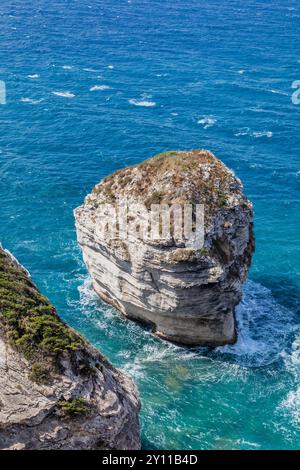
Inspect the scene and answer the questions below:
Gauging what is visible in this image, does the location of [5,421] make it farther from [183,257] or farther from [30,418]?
[183,257]

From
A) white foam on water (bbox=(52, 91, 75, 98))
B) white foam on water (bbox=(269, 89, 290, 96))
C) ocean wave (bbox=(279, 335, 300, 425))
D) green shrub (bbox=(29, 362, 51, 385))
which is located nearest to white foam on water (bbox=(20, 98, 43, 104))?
white foam on water (bbox=(52, 91, 75, 98))

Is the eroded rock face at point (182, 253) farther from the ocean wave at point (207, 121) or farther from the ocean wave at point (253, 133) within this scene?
the ocean wave at point (207, 121)

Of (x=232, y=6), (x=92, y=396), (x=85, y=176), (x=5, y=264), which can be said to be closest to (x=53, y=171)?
(x=85, y=176)

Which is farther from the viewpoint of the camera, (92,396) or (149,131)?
(149,131)

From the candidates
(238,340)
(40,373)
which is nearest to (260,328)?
(238,340)

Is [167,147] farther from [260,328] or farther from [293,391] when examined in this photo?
[293,391]

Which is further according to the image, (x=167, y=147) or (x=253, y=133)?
(x=253, y=133)
